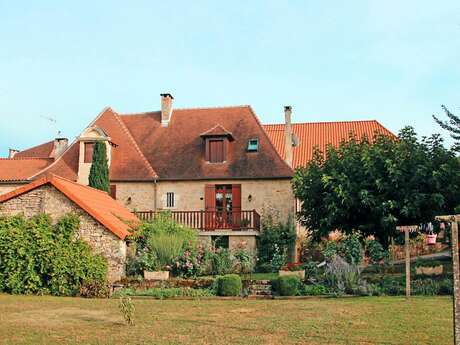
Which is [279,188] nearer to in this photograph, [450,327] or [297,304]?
[297,304]

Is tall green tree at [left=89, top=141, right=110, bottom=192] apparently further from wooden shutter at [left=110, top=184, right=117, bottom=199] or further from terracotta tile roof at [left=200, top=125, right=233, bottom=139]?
terracotta tile roof at [left=200, top=125, right=233, bottom=139]

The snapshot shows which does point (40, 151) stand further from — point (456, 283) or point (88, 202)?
point (456, 283)

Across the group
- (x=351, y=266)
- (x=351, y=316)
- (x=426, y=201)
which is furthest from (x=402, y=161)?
(x=351, y=316)

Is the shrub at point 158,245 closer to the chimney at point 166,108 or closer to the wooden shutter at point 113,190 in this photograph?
the wooden shutter at point 113,190

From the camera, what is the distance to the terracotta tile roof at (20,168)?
29000mm

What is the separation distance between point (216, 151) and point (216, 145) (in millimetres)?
302

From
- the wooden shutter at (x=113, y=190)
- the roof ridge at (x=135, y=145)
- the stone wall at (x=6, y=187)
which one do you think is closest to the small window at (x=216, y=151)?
the roof ridge at (x=135, y=145)

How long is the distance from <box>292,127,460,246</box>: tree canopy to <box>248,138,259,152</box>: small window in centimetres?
728

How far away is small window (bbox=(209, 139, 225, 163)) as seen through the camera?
28.0m

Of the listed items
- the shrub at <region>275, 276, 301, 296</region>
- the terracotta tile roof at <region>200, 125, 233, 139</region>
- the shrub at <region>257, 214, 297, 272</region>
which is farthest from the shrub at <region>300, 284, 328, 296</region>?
the terracotta tile roof at <region>200, 125, 233, 139</region>

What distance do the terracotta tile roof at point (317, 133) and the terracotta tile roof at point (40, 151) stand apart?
1461 centimetres

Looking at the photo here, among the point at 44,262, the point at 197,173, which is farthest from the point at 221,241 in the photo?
the point at 44,262

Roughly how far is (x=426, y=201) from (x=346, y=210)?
267 cm

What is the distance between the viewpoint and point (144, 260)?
1923cm
